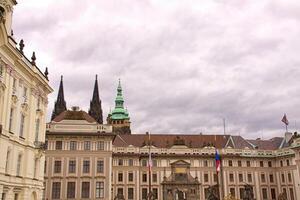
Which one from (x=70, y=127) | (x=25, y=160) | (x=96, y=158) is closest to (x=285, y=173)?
(x=96, y=158)

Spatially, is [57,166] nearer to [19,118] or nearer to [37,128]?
[37,128]

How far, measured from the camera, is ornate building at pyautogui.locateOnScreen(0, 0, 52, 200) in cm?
2906

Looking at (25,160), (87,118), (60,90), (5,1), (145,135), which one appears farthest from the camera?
(60,90)

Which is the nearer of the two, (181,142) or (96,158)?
(96,158)

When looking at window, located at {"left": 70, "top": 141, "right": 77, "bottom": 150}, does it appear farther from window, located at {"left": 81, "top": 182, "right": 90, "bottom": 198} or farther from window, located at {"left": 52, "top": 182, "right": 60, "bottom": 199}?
window, located at {"left": 52, "top": 182, "right": 60, "bottom": 199}

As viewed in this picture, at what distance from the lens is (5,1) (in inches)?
1245

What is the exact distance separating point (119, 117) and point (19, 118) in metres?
75.5

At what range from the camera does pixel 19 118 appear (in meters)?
32.7

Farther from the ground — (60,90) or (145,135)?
(60,90)

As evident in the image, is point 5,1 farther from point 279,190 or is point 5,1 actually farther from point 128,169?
point 279,190

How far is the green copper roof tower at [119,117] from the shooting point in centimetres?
10575

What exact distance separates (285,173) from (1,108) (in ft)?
203

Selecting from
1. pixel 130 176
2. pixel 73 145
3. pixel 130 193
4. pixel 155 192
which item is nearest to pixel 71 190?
pixel 73 145

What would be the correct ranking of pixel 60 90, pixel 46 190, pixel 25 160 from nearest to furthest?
pixel 25 160 < pixel 46 190 < pixel 60 90
